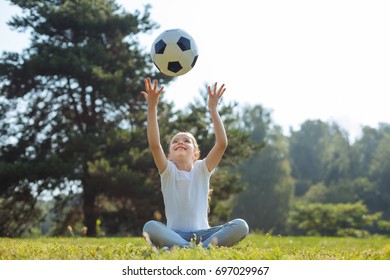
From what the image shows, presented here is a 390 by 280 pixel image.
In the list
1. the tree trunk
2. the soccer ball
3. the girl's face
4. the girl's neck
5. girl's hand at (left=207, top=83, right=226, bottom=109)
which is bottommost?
the tree trunk

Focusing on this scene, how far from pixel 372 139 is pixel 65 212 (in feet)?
151

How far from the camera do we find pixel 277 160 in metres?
43.1

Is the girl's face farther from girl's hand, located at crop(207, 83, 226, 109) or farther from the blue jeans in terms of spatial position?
the blue jeans

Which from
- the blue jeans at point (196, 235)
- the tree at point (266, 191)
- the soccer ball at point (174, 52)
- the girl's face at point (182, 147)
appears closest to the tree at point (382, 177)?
the tree at point (266, 191)

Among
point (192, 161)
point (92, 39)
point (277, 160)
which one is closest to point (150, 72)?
point (92, 39)

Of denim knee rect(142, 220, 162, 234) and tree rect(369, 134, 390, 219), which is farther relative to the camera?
tree rect(369, 134, 390, 219)

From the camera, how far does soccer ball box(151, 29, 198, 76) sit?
19.3 feet

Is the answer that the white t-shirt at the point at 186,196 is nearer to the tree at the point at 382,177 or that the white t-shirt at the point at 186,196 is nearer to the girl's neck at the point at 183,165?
the girl's neck at the point at 183,165

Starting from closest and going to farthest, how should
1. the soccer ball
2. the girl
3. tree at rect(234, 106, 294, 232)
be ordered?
the girl
the soccer ball
tree at rect(234, 106, 294, 232)

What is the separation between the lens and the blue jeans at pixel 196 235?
4332 mm

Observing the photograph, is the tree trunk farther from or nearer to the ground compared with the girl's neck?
nearer to the ground

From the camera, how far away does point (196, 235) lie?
4.59 meters

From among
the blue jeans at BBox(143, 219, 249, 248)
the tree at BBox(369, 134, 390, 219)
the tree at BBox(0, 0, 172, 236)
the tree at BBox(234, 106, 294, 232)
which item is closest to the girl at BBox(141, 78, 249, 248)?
the blue jeans at BBox(143, 219, 249, 248)

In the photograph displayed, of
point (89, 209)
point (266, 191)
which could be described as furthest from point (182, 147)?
point (266, 191)
